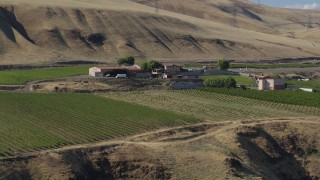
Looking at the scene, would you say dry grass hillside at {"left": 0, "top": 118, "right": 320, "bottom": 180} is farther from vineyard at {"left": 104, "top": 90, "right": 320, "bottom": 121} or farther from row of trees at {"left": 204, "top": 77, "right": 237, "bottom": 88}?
row of trees at {"left": 204, "top": 77, "right": 237, "bottom": 88}

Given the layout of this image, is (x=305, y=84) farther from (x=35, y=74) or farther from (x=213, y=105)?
(x=35, y=74)

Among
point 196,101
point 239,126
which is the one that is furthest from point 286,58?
point 239,126

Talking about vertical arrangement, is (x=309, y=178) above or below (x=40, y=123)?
below

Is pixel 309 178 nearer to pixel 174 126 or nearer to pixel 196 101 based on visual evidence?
pixel 174 126

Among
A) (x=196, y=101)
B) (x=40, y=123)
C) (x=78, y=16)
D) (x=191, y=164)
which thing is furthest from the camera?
(x=78, y=16)

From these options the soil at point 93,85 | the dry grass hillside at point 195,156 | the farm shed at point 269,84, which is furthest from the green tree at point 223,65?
the dry grass hillside at point 195,156

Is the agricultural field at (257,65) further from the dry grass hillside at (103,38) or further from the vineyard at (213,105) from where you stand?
the vineyard at (213,105)

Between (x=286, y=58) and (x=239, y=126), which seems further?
(x=286, y=58)
